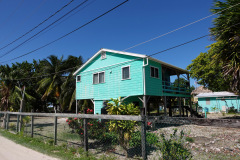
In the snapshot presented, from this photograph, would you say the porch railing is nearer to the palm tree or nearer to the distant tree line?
the distant tree line

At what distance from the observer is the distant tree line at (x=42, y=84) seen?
15.7 metres

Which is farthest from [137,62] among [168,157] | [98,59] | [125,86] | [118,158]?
[168,157]

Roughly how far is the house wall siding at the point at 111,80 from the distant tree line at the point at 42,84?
205 centimetres

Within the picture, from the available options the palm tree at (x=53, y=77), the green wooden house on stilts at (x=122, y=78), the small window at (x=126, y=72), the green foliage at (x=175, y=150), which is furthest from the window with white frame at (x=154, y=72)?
the palm tree at (x=53, y=77)

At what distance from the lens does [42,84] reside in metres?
26.8

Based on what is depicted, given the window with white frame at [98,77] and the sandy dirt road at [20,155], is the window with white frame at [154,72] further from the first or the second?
the sandy dirt road at [20,155]

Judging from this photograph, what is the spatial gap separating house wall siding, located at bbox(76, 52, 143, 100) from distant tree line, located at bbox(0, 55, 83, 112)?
6.73 feet

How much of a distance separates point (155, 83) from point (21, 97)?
39.0 ft

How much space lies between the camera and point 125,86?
570 inches

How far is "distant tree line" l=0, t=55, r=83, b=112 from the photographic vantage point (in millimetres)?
15656

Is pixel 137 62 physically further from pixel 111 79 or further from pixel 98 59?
pixel 98 59

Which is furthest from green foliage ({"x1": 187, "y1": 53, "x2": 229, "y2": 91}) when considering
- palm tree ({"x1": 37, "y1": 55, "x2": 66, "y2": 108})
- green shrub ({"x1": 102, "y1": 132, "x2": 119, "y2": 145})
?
palm tree ({"x1": 37, "y1": 55, "x2": 66, "y2": 108})

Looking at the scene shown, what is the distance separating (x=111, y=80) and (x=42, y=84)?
16.0 metres

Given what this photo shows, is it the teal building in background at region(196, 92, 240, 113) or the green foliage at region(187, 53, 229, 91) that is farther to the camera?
the teal building in background at region(196, 92, 240, 113)
